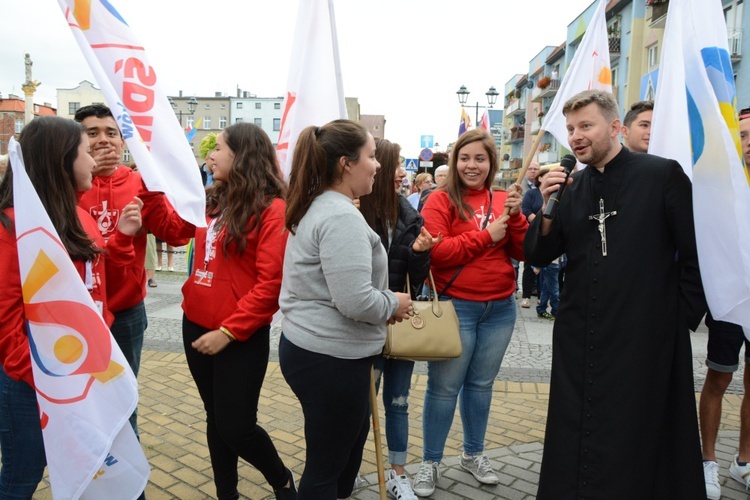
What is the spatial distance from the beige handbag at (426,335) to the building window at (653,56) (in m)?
28.5

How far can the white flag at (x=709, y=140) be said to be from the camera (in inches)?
103

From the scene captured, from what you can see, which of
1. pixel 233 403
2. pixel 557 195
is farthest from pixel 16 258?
pixel 557 195

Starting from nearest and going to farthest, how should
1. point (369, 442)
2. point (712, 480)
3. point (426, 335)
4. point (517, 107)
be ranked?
point (426, 335), point (712, 480), point (369, 442), point (517, 107)

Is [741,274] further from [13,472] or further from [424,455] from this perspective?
[13,472]

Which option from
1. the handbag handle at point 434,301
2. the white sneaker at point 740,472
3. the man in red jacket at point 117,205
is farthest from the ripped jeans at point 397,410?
the white sneaker at point 740,472

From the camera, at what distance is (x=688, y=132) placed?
A: 3.04 m

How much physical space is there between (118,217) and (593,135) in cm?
252

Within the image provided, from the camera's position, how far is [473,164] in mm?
3611

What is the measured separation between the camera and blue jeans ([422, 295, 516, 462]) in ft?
11.6

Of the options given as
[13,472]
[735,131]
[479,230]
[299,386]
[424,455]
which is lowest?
[424,455]

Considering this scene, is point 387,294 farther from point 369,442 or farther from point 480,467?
point 369,442

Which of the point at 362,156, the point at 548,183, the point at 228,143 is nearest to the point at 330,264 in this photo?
the point at 362,156

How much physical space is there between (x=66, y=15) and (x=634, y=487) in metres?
3.57

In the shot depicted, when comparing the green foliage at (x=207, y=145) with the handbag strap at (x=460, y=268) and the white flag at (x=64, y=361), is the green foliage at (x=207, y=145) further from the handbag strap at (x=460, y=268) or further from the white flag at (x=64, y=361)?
the white flag at (x=64, y=361)
